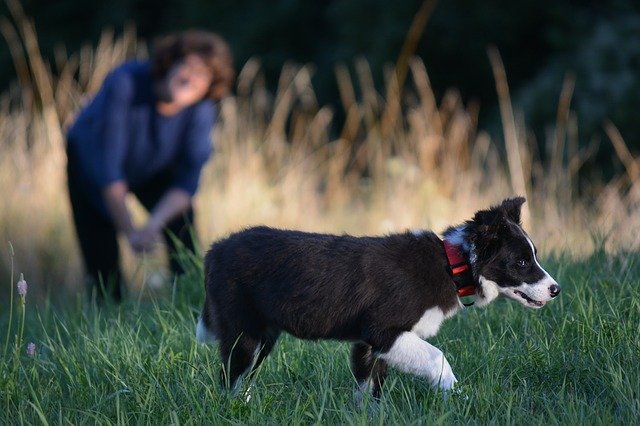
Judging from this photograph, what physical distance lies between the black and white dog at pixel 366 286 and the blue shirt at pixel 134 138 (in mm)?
2393

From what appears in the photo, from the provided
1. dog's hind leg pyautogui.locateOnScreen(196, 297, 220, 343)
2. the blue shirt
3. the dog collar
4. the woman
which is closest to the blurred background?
the woman

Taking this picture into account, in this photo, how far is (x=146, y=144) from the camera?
6.69 metres

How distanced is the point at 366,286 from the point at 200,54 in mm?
3072

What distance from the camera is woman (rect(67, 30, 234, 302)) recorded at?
21.2ft

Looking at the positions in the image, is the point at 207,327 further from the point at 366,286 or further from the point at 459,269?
the point at 459,269

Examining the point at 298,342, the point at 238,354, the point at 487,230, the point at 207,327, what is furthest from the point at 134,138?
the point at 487,230

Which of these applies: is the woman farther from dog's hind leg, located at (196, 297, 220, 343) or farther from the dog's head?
the dog's head

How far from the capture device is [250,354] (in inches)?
165

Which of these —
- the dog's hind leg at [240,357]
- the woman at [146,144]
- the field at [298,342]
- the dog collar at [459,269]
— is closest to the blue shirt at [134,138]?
the woman at [146,144]

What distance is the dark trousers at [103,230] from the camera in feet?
22.2

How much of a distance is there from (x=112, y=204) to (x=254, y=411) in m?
2.95

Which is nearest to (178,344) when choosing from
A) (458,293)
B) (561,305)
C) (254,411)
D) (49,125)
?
(254,411)

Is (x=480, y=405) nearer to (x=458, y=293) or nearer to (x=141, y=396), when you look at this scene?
(x=458, y=293)

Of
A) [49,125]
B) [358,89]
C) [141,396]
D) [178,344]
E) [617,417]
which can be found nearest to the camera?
[617,417]
